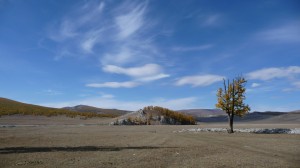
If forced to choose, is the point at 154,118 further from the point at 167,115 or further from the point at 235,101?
the point at 235,101

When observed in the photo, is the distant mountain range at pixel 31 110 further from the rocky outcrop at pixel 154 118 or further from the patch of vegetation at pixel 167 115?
the patch of vegetation at pixel 167 115

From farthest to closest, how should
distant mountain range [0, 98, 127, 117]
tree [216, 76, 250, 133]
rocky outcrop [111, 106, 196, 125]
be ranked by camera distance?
distant mountain range [0, 98, 127, 117] → rocky outcrop [111, 106, 196, 125] → tree [216, 76, 250, 133]

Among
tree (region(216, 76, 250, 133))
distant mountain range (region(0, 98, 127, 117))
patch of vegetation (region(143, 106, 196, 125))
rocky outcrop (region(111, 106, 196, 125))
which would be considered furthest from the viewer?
distant mountain range (region(0, 98, 127, 117))

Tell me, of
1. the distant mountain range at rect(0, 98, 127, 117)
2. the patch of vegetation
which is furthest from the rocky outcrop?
the distant mountain range at rect(0, 98, 127, 117)

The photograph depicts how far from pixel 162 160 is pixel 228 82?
2858 cm

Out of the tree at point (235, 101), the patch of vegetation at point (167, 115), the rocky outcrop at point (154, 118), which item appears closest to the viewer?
the tree at point (235, 101)

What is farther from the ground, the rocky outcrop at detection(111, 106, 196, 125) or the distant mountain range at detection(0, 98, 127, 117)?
the distant mountain range at detection(0, 98, 127, 117)

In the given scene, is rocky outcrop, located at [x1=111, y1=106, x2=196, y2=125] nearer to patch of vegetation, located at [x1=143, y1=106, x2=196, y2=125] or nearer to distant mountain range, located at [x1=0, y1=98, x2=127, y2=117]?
patch of vegetation, located at [x1=143, y1=106, x2=196, y2=125]

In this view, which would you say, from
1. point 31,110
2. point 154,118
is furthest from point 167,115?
point 31,110

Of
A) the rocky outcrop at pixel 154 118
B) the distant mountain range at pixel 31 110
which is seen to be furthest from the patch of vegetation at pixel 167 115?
the distant mountain range at pixel 31 110

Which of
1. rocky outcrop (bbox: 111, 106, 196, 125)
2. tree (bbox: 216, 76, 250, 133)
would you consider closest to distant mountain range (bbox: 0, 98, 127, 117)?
rocky outcrop (bbox: 111, 106, 196, 125)

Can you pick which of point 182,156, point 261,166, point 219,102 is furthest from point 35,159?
point 219,102

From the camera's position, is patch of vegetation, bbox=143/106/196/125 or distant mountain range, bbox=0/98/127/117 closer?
patch of vegetation, bbox=143/106/196/125

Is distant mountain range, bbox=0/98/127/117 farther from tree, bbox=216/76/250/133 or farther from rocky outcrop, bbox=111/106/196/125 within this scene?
tree, bbox=216/76/250/133
